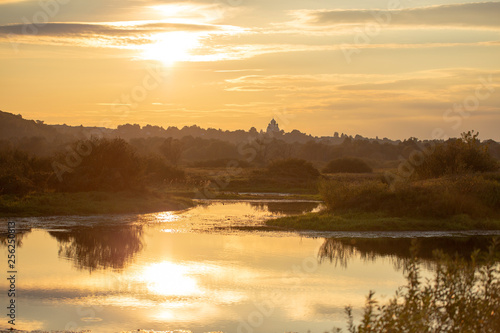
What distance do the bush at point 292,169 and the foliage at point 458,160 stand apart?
27675 millimetres

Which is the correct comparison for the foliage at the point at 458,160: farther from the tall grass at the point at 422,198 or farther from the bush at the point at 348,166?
the bush at the point at 348,166

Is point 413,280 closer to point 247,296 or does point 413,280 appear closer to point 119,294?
point 247,296

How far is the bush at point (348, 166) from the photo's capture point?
277 feet

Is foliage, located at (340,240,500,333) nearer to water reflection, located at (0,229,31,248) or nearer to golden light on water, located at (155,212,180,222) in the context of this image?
water reflection, located at (0,229,31,248)

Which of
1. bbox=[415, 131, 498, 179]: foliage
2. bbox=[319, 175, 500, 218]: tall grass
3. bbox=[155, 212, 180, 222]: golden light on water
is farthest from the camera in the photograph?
bbox=[415, 131, 498, 179]: foliage

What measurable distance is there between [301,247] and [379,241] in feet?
12.6

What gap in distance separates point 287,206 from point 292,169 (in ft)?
83.9

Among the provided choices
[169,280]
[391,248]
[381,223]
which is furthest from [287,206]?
[169,280]

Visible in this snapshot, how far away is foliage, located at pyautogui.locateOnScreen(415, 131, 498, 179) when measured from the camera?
39.7 metres

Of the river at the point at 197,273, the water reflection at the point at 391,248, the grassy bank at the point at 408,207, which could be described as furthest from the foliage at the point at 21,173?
the water reflection at the point at 391,248

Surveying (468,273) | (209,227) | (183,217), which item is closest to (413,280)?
(468,273)

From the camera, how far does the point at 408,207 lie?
3244cm

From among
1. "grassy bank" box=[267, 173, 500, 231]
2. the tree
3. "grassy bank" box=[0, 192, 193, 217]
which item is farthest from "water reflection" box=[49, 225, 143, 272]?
the tree

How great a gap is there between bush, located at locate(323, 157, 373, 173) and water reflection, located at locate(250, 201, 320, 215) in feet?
120
